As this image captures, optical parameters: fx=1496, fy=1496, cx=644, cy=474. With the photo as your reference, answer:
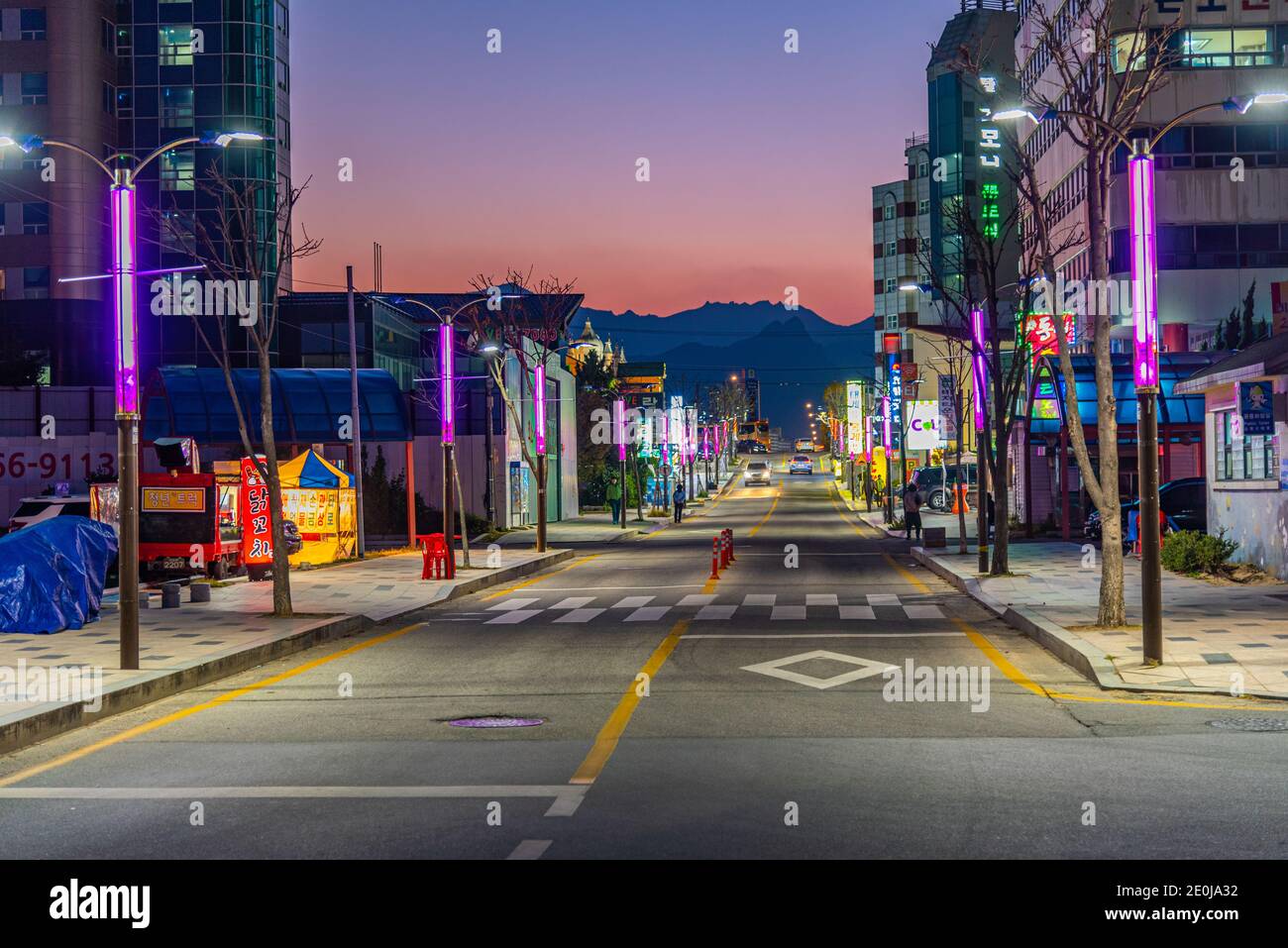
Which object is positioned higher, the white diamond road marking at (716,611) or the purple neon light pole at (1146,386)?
the purple neon light pole at (1146,386)

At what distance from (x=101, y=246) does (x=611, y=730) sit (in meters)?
83.8

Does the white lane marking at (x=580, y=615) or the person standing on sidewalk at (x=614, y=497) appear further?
the person standing on sidewalk at (x=614, y=497)

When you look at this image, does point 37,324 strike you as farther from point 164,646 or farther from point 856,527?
point 164,646

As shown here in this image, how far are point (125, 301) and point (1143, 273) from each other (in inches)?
414

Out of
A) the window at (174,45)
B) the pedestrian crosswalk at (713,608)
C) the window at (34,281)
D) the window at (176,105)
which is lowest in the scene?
the pedestrian crosswalk at (713,608)

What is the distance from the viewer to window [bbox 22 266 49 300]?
85375 mm

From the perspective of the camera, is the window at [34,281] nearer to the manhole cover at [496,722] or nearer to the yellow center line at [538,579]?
the yellow center line at [538,579]

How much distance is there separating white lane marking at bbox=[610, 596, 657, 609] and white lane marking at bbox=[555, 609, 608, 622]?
2.54 ft

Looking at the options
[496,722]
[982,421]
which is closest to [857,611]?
[982,421]

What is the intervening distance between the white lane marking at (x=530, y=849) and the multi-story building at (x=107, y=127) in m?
71.8

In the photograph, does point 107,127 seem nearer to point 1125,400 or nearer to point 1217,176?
point 1217,176

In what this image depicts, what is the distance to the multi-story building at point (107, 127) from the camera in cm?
7931

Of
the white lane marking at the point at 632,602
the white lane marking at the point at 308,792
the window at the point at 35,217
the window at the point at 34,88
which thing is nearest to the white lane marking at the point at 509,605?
the white lane marking at the point at 632,602

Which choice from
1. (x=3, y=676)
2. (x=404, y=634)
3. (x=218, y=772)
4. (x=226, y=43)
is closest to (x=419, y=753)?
(x=218, y=772)
